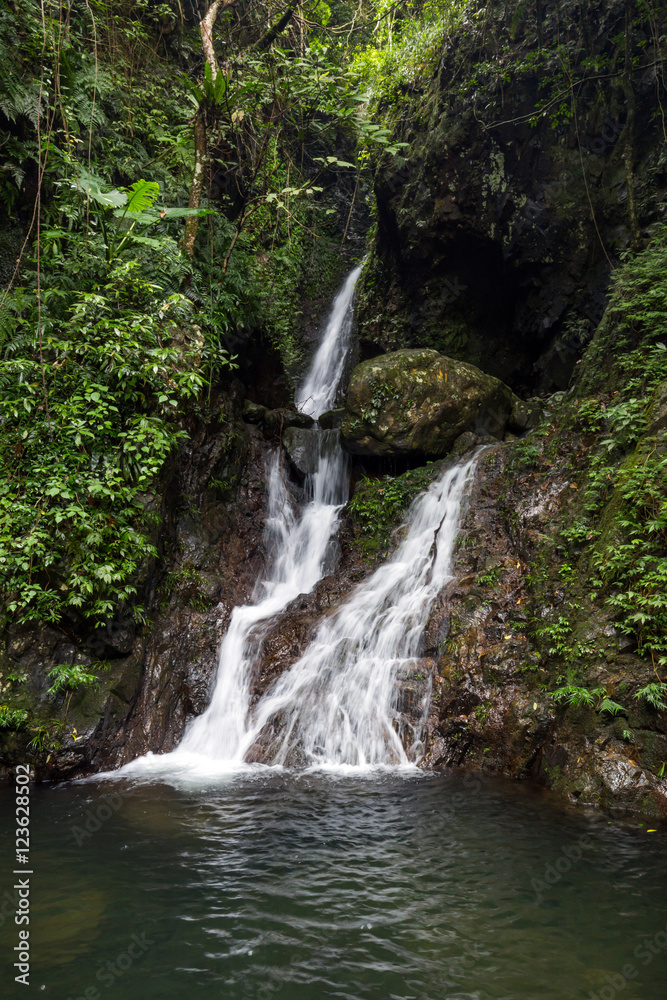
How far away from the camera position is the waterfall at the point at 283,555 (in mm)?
6953

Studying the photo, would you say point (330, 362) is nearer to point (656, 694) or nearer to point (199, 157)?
point (199, 157)

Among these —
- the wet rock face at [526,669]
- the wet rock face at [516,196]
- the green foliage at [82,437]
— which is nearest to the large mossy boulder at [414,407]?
the wet rock face at [526,669]

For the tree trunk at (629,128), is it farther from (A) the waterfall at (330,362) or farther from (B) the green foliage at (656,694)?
(B) the green foliage at (656,694)

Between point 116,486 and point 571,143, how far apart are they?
9923 mm

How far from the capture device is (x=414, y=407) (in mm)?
9750

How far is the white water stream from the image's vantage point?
639cm

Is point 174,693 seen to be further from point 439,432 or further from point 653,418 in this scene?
point 653,418

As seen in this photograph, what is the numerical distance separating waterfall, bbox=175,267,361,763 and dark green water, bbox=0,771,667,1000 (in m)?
1.69

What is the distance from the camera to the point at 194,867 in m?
3.94

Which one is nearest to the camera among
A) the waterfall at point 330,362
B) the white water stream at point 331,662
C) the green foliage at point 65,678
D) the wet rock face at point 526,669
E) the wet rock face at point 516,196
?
the wet rock face at point 526,669

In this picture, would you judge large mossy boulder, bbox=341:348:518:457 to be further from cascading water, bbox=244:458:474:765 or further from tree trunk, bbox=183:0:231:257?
tree trunk, bbox=183:0:231:257

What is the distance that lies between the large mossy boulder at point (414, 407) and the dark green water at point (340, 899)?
578 centimetres

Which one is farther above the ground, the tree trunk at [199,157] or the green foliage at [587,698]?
the tree trunk at [199,157]

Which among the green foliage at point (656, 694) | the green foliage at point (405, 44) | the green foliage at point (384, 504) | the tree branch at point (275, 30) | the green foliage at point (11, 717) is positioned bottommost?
the green foliage at point (11, 717)
